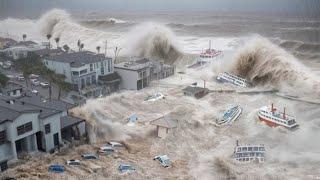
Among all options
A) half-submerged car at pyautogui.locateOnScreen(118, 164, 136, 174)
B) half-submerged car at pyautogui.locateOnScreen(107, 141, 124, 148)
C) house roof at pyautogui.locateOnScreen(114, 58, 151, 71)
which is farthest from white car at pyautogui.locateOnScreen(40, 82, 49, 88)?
half-submerged car at pyautogui.locateOnScreen(118, 164, 136, 174)

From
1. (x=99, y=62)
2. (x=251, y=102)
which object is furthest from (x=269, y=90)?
(x=99, y=62)

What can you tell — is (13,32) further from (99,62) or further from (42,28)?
(99,62)

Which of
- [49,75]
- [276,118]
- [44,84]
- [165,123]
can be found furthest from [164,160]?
[49,75]

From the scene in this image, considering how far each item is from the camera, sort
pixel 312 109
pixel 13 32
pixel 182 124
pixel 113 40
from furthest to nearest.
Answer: pixel 13 32, pixel 113 40, pixel 312 109, pixel 182 124

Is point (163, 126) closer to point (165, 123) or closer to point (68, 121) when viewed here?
point (165, 123)

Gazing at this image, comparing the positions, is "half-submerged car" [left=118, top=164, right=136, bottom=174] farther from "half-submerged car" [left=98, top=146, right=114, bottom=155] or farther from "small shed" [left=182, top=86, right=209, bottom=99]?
"small shed" [left=182, top=86, right=209, bottom=99]

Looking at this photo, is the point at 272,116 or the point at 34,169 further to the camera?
the point at 272,116
